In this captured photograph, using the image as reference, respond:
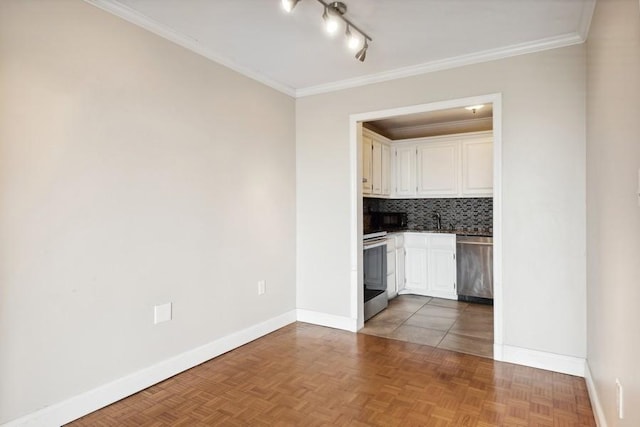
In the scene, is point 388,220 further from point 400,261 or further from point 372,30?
point 372,30

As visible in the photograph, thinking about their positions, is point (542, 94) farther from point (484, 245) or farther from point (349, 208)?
point (484, 245)

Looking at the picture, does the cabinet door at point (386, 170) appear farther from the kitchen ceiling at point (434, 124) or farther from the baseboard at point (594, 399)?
the baseboard at point (594, 399)

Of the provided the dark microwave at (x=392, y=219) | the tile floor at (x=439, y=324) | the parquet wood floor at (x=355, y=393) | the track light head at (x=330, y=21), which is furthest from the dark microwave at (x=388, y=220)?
the track light head at (x=330, y=21)

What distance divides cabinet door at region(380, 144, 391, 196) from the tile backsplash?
1.07ft

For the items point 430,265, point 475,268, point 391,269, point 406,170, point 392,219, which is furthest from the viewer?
point 392,219

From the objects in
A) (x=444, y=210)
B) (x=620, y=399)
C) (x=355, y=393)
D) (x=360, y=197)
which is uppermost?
(x=360, y=197)

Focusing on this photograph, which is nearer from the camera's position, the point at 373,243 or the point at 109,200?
the point at 109,200

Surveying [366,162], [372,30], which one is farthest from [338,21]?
[366,162]

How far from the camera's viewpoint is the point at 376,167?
15.4ft

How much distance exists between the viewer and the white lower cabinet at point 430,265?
471 cm

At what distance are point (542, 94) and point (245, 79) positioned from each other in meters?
2.40

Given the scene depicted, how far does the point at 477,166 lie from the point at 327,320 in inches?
109

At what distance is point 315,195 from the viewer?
379 centimetres

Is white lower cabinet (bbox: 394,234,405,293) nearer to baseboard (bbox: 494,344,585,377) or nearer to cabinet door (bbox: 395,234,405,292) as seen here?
cabinet door (bbox: 395,234,405,292)
